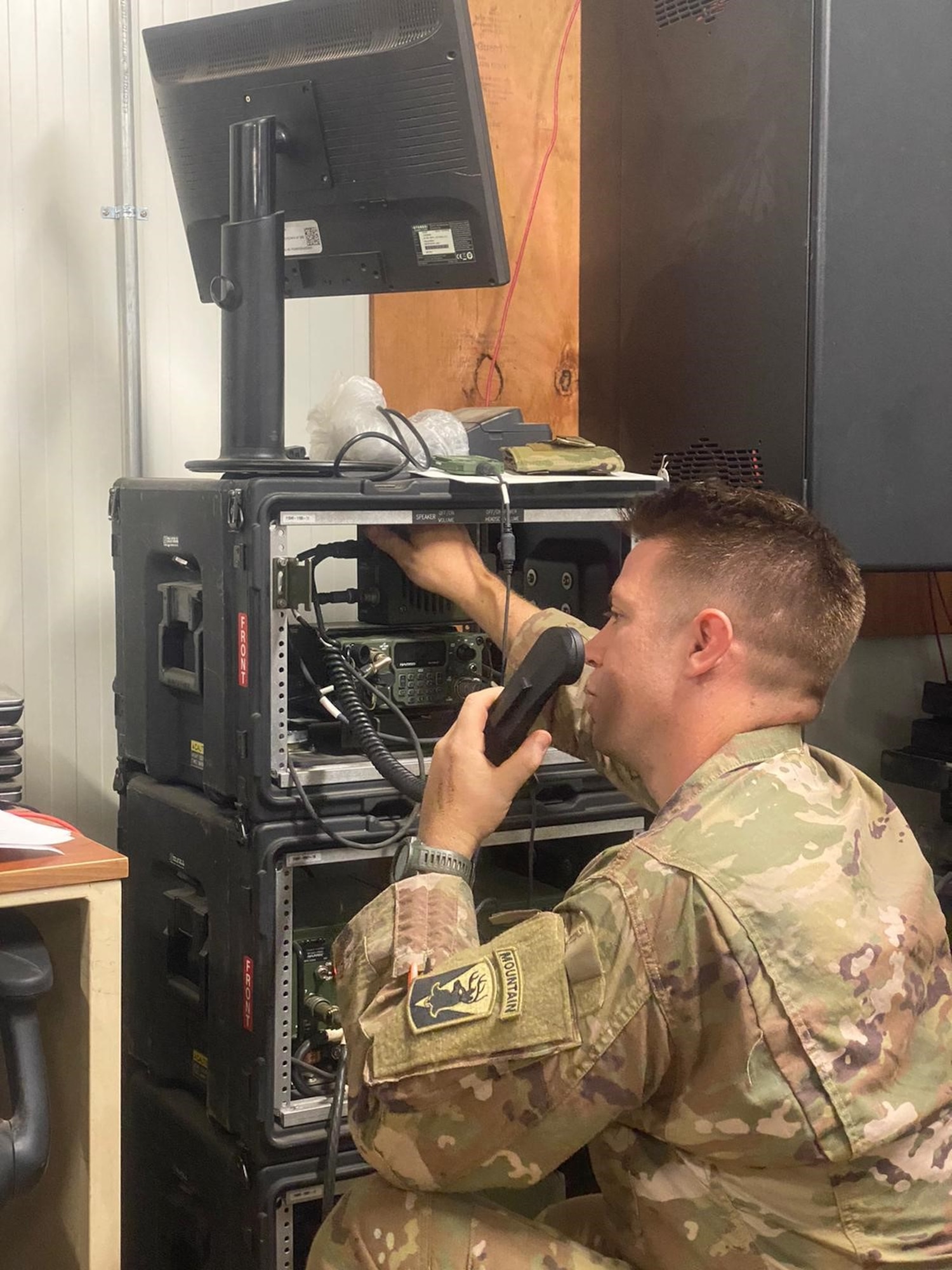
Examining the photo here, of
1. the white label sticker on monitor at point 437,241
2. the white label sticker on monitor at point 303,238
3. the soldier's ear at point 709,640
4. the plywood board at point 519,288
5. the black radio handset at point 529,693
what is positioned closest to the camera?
the soldier's ear at point 709,640

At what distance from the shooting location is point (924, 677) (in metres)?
2.75

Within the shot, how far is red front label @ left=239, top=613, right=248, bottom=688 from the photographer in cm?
158

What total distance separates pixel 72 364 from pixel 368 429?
2.14 ft

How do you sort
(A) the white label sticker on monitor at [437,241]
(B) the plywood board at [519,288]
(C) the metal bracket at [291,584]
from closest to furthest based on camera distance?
1. (C) the metal bracket at [291,584]
2. (A) the white label sticker on monitor at [437,241]
3. (B) the plywood board at [519,288]

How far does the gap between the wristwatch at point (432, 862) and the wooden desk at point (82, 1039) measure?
0.28m

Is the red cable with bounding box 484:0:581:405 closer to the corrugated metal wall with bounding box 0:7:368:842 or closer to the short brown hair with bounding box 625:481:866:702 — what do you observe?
the corrugated metal wall with bounding box 0:7:368:842

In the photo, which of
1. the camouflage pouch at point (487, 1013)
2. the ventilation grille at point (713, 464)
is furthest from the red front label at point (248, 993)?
the ventilation grille at point (713, 464)

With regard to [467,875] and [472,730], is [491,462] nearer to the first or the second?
[472,730]

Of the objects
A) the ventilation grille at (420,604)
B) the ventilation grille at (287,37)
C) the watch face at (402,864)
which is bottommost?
the watch face at (402,864)

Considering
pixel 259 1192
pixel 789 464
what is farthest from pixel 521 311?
pixel 259 1192

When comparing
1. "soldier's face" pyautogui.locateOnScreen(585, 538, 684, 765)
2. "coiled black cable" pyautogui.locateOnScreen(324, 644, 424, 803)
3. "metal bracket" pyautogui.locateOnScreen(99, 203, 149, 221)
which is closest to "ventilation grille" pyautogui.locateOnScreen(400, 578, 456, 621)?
"coiled black cable" pyautogui.locateOnScreen(324, 644, 424, 803)

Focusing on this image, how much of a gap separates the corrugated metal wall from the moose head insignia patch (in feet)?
3.69

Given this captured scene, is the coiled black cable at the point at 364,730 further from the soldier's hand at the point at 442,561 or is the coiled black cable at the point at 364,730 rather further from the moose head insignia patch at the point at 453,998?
the moose head insignia patch at the point at 453,998

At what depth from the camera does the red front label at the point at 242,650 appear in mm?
1576
